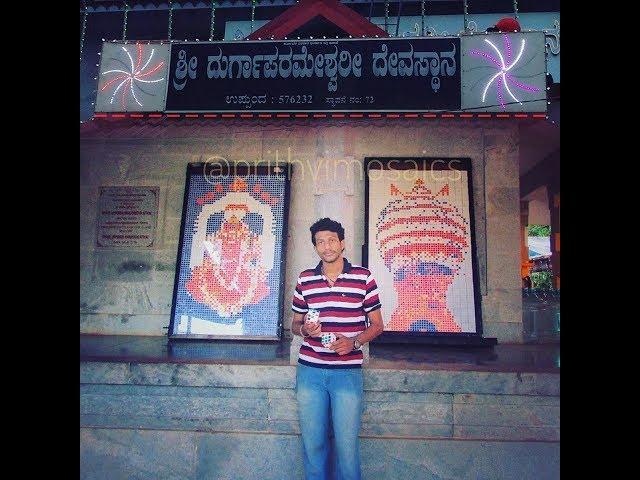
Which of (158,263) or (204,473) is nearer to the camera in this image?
(204,473)

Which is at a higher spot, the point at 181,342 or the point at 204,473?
the point at 181,342

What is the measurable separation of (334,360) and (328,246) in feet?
2.66

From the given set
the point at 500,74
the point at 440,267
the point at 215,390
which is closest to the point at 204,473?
the point at 215,390

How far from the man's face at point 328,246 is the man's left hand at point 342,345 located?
1.92 feet

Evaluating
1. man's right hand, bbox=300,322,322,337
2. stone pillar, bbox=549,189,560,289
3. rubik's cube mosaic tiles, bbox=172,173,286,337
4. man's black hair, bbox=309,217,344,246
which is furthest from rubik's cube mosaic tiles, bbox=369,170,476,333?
stone pillar, bbox=549,189,560,289

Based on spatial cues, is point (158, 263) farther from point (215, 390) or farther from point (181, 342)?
point (215, 390)

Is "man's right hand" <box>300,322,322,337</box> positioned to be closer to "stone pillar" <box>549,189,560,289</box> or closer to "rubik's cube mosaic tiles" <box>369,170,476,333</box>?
"rubik's cube mosaic tiles" <box>369,170,476,333</box>

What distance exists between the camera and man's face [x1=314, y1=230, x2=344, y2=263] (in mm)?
2863

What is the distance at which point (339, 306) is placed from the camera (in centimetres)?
278

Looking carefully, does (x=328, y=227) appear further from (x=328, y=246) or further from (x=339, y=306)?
(x=339, y=306)

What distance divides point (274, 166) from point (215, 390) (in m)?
3.46

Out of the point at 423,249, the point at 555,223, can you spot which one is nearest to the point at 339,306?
the point at 423,249
